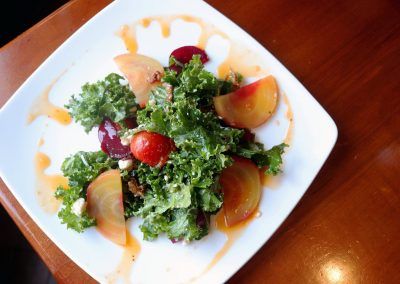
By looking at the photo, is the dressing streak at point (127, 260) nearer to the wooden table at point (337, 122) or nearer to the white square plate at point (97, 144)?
the white square plate at point (97, 144)

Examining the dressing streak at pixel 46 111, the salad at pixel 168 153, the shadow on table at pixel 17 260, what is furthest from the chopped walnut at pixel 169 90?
the shadow on table at pixel 17 260

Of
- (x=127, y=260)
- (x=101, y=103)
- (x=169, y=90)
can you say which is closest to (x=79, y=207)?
(x=127, y=260)

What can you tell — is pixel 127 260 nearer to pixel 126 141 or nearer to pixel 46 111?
pixel 126 141

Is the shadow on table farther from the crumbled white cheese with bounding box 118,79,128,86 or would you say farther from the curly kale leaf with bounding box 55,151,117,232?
the crumbled white cheese with bounding box 118,79,128,86

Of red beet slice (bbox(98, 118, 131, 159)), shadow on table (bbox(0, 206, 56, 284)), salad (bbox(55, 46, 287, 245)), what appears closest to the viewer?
salad (bbox(55, 46, 287, 245))

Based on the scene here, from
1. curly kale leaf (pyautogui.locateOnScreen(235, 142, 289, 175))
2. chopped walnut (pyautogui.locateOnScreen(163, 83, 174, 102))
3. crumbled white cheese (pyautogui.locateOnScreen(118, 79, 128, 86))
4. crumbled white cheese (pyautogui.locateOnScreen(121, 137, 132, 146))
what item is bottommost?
curly kale leaf (pyautogui.locateOnScreen(235, 142, 289, 175))

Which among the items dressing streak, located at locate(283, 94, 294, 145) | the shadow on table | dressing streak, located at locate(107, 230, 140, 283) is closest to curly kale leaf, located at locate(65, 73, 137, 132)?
dressing streak, located at locate(107, 230, 140, 283)
